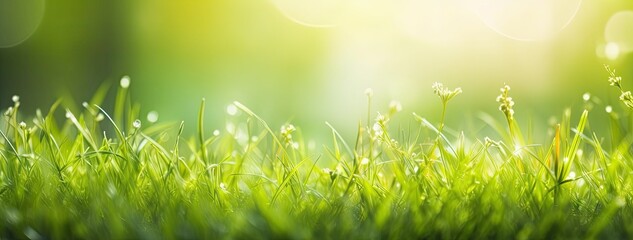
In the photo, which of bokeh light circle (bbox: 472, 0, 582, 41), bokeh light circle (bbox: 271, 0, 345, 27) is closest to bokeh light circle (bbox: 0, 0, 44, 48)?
bokeh light circle (bbox: 271, 0, 345, 27)

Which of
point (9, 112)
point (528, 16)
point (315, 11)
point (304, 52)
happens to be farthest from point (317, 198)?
point (304, 52)

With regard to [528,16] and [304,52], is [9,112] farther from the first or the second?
[304,52]

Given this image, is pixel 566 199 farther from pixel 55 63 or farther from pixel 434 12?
pixel 55 63

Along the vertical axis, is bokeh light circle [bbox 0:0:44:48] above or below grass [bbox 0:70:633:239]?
below

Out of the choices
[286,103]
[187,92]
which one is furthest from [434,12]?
[187,92]

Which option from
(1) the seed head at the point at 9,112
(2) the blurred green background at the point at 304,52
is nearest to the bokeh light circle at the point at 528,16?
(2) the blurred green background at the point at 304,52

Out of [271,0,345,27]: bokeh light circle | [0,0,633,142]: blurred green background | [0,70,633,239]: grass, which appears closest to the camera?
[0,70,633,239]: grass

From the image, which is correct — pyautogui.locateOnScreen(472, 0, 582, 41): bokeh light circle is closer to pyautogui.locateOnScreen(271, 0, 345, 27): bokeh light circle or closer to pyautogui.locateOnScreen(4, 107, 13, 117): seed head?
pyautogui.locateOnScreen(271, 0, 345, 27): bokeh light circle

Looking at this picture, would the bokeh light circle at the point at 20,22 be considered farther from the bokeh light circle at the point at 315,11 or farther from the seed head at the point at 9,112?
the seed head at the point at 9,112
